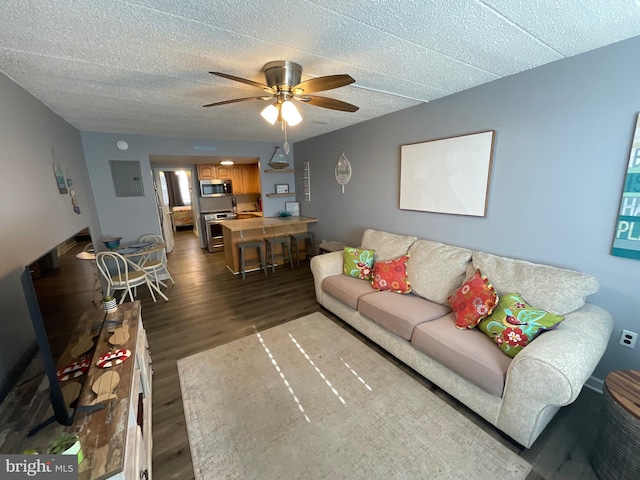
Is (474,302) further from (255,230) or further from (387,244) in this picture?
(255,230)

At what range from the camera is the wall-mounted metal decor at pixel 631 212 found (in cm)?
159

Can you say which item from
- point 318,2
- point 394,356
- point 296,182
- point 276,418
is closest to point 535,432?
point 394,356

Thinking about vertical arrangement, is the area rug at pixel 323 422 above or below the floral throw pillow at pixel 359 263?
below

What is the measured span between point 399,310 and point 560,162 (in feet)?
5.39

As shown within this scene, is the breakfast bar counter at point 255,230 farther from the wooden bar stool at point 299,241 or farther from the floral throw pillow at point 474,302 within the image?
the floral throw pillow at point 474,302

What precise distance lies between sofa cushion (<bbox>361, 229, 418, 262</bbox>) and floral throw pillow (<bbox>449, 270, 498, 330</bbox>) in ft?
3.00

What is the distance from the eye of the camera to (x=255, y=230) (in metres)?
4.77

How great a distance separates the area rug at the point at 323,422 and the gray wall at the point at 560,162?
4.41ft

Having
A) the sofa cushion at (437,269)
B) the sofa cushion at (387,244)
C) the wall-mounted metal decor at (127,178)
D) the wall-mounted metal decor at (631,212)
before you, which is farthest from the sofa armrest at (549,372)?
the wall-mounted metal decor at (127,178)

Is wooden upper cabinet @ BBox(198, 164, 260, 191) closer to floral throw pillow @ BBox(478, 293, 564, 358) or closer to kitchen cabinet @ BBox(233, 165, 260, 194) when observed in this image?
kitchen cabinet @ BBox(233, 165, 260, 194)

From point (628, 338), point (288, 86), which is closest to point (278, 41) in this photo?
point (288, 86)

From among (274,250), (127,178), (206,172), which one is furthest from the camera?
(206,172)

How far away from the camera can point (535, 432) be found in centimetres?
144

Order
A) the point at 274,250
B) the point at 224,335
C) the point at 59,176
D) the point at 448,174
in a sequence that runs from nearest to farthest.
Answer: the point at 59,176, the point at 448,174, the point at 224,335, the point at 274,250
